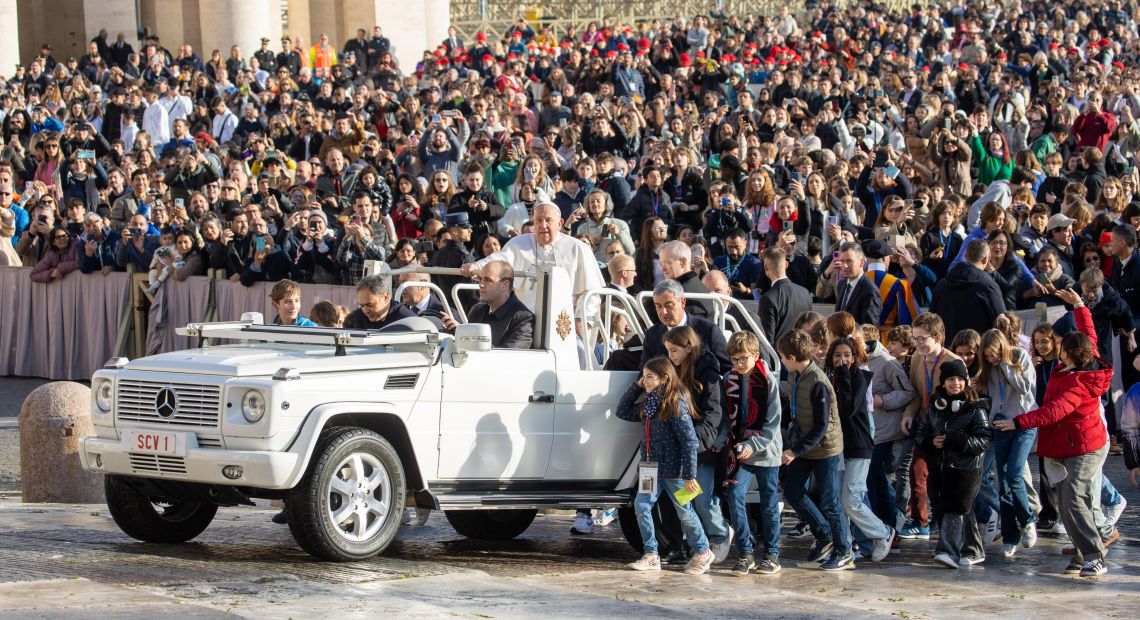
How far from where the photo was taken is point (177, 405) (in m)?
10.3

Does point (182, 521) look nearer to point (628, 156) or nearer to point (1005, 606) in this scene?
point (1005, 606)

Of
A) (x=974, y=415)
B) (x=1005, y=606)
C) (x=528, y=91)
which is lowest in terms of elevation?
(x=1005, y=606)

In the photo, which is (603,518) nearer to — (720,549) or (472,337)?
(720,549)

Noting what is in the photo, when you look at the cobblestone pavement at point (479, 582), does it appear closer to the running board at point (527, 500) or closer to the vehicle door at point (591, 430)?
the running board at point (527, 500)

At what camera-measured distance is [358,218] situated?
1833 centimetres

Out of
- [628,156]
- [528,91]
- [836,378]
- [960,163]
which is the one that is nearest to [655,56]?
[528,91]

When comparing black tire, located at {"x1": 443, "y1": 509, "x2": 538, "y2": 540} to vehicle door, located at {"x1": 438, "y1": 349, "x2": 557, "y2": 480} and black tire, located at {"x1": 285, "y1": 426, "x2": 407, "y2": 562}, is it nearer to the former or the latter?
vehicle door, located at {"x1": 438, "y1": 349, "x2": 557, "y2": 480}

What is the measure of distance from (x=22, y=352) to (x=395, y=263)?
646cm

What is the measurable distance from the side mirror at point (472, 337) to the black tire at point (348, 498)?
2.35 feet

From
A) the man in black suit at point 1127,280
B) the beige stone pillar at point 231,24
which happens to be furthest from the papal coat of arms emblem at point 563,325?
the beige stone pillar at point 231,24

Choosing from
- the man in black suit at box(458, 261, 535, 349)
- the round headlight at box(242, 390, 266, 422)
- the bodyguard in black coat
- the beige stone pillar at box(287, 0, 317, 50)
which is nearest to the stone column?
Answer: the beige stone pillar at box(287, 0, 317, 50)

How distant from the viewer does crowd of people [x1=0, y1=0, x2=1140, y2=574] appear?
11.0 metres

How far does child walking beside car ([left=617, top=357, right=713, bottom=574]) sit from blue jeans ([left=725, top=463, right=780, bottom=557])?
228 mm

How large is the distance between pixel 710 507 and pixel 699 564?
0.41 metres
